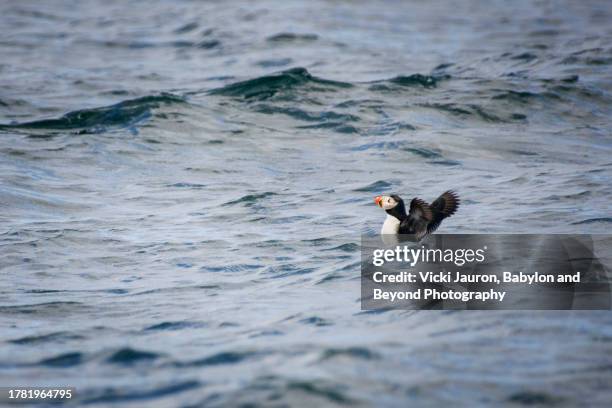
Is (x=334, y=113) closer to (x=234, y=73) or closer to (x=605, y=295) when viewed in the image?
(x=234, y=73)

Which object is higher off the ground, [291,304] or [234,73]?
[234,73]

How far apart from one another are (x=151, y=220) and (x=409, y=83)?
6.95 metres

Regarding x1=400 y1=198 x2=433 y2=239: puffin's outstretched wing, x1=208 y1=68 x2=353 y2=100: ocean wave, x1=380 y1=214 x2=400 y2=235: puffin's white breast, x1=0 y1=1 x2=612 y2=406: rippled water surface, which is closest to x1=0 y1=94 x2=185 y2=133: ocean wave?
x1=0 y1=1 x2=612 y2=406: rippled water surface

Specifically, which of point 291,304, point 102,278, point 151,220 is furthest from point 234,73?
point 291,304

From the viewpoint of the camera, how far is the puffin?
260 inches

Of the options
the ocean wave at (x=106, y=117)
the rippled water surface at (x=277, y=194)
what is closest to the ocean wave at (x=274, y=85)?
the rippled water surface at (x=277, y=194)

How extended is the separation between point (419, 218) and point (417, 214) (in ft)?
0.11

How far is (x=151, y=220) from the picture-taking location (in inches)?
365

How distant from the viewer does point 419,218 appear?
6594 millimetres

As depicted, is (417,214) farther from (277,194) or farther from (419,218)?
(277,194)

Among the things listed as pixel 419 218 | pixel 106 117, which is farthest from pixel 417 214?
pixel 106 117

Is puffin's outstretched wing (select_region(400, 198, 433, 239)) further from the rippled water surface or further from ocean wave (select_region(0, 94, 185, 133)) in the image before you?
ocean wave (select_region(0, 94, 185, 133))

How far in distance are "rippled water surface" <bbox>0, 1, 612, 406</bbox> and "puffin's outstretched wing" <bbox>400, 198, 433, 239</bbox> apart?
0.62 m

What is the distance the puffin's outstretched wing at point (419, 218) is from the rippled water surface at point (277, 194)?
2.03 feet
